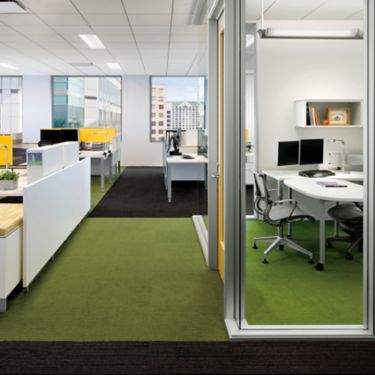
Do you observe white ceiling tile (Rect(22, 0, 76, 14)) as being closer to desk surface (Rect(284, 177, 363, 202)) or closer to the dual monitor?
the dual monitor

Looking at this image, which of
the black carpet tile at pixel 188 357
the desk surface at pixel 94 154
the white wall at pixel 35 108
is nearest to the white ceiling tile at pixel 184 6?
the desk surface at pixel 94 154

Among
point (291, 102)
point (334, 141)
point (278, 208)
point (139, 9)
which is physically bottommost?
point (278, 208)

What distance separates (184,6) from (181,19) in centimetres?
67

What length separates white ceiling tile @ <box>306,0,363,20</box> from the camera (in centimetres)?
497

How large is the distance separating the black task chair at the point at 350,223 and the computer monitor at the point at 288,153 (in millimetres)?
808

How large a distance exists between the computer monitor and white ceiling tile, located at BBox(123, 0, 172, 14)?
81.7 inches

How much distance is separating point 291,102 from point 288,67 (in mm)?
412

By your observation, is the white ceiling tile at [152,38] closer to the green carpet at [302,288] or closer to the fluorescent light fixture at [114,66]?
the fluorescent light fixture at [114,66]

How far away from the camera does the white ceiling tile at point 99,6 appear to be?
5.24 metres

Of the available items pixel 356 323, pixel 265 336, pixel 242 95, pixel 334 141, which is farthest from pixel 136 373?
pixel 334 141

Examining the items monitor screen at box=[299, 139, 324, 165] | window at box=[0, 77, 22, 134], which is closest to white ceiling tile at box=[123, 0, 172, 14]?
monitor screen at box=[299, 139, 324, 165]

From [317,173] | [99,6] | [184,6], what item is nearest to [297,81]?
[317,173]

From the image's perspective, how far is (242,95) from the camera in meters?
2.65

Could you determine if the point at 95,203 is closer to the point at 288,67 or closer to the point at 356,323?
the point at 288,67
